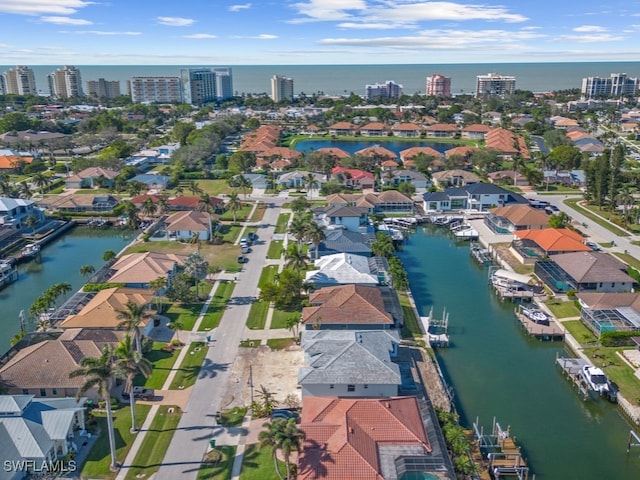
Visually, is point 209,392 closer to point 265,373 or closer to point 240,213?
point 265,373

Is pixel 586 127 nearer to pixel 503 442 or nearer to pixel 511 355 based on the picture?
pixel 511 355

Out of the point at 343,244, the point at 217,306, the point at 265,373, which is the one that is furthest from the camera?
the point at 343,244

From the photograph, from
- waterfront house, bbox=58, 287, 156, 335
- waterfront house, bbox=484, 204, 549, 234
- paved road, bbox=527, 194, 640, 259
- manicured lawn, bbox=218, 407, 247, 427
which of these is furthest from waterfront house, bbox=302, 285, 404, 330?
paved road, bbox=527, 194, 640, 259

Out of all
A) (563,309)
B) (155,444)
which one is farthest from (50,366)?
(563,309)

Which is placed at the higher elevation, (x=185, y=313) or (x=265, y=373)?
(x=185, y=313)

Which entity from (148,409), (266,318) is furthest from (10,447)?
(266,318)

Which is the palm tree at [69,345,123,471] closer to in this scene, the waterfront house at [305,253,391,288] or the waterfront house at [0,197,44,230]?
the waterfront house at [305,253,391,288]
